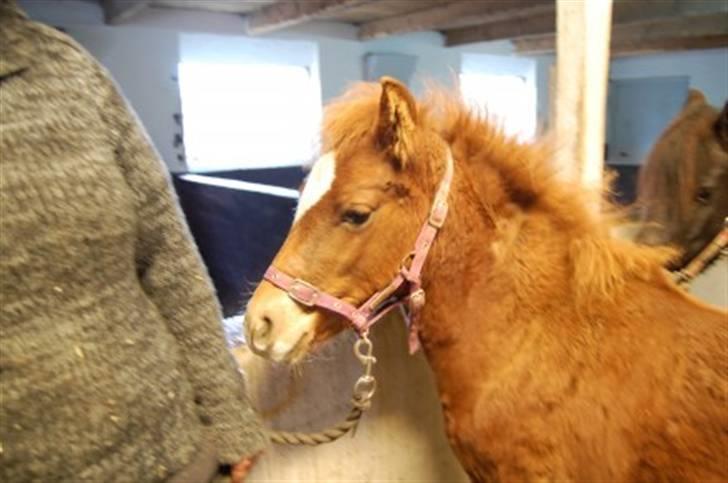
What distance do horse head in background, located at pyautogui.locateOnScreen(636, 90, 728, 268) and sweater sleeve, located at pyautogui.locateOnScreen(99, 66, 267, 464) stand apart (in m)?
1.16

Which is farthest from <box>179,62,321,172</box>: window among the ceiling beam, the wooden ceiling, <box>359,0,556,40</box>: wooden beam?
the ceiling beam

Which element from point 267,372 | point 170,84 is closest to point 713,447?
point 267,372

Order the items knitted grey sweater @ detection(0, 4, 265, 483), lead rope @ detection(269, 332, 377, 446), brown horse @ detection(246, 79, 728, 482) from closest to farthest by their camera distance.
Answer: knitted grey sweater @ detection(0, 4, 265, 483) → brown horse @ detection(246, 79, 728, 482) → lead rope @ detection(269, 332, 377, 446)

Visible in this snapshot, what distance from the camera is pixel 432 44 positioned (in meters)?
5.90

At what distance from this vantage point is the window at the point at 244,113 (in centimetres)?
478

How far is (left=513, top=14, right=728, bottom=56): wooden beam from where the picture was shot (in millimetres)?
4230

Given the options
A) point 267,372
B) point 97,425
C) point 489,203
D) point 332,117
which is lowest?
point 267,372

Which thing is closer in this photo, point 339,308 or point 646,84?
point 339,308

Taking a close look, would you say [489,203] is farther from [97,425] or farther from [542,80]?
[542,80]

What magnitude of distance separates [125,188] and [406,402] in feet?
3.17

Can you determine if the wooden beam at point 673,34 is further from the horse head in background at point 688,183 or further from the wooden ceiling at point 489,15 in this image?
the horse head in background at point 688,183

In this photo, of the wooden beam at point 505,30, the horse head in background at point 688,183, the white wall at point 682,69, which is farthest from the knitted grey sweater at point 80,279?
the white wall at point 682,69

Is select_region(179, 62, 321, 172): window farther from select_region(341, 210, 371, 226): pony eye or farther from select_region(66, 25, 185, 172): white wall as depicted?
select_region(341, 210, 371, 226): pony eye

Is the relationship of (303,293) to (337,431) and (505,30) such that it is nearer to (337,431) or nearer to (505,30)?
(337,431)
